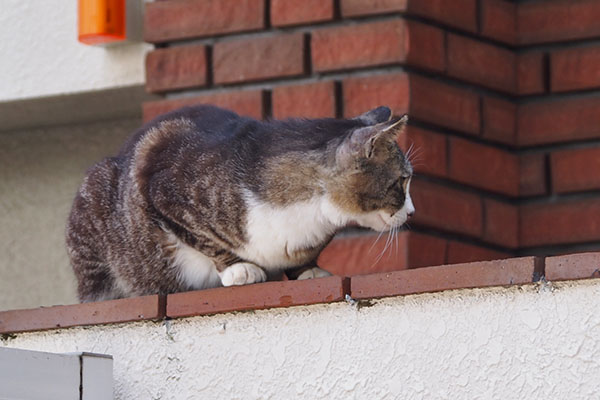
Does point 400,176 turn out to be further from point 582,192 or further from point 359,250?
point 582,192

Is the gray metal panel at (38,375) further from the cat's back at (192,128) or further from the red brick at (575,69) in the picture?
the red brick at (575,69)

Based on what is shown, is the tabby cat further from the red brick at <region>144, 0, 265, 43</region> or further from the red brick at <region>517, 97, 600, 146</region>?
the red brick at <region>517, 97, 600, 146</region>

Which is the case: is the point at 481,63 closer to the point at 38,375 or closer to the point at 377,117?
the point at 377,117

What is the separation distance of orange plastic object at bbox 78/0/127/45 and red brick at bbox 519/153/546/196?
49.3 inches

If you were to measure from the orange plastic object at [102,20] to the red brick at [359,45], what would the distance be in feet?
2.22

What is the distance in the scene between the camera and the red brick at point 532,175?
354 cm

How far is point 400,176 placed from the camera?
2717 mm

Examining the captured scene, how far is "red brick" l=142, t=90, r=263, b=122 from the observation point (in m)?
3.39

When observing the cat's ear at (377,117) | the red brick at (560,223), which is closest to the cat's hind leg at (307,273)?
the cat's ear at (377,117)

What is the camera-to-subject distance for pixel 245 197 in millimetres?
2693

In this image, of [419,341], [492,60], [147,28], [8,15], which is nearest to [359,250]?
[492,60]

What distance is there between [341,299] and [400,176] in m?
0.59

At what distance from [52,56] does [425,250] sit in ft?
4.82

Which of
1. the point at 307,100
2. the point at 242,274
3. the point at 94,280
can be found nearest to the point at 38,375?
the point at 242,274
